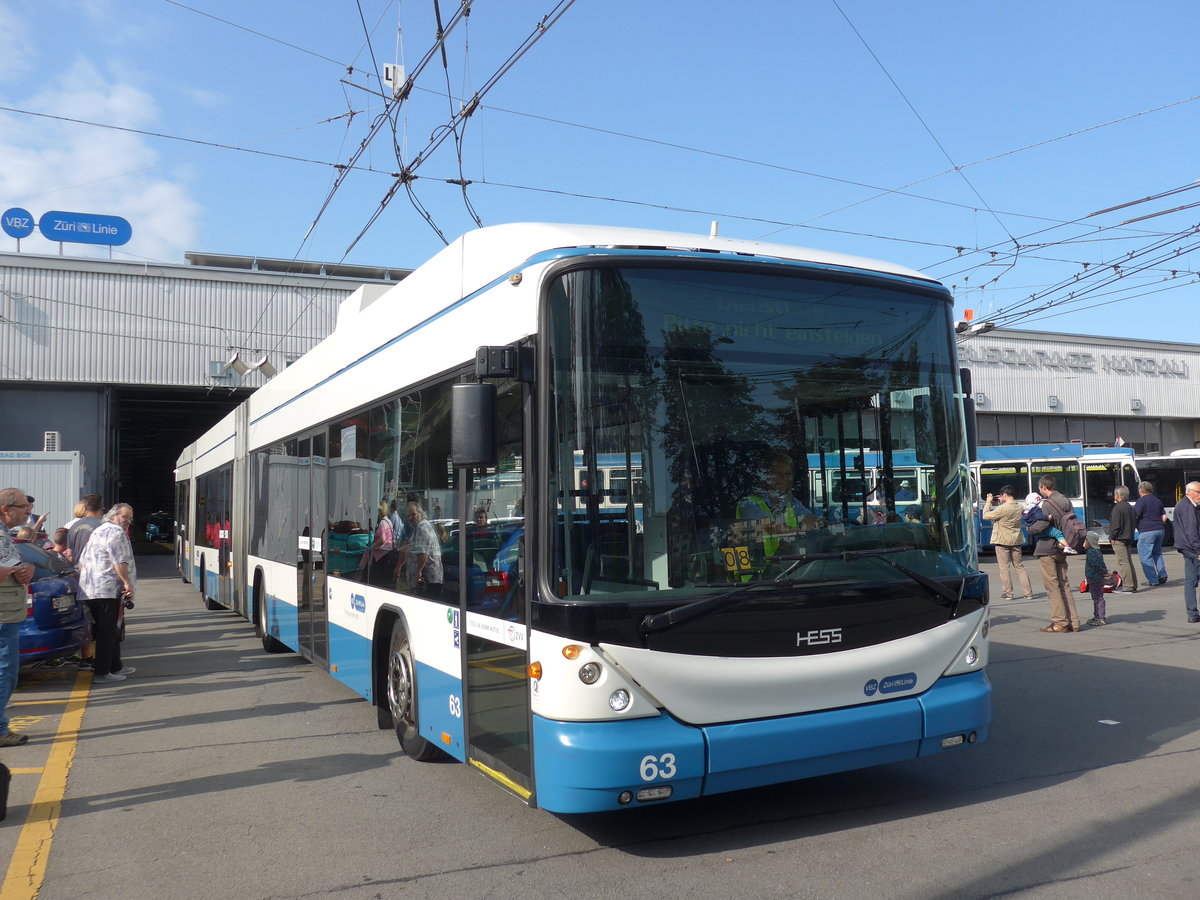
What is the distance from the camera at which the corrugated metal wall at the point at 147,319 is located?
26.9 metres

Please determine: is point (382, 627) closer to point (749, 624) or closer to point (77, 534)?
point (749, 624)

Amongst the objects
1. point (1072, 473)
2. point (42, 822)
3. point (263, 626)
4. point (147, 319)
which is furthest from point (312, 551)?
point (1072, 473)

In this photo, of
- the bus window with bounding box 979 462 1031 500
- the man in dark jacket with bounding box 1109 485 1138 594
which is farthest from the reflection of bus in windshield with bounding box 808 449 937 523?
the bus window with bounding box 979 462 1031 500

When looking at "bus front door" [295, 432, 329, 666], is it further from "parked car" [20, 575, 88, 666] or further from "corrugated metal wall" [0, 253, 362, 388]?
"corrugated metal wall" [0, 253, 362, 388]

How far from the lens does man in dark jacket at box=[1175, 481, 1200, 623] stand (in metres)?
11.7

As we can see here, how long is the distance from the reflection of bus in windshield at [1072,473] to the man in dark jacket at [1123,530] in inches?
401

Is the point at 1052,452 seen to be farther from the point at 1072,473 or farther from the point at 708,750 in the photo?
the point at 708,750

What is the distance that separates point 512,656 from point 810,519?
5.04 ft

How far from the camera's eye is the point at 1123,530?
15.5 m

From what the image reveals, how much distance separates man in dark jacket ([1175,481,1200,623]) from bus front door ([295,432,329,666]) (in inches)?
369

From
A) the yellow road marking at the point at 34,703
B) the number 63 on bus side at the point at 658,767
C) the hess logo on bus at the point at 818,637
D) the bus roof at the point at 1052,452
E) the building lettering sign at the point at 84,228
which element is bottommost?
the yellow road marking at the point at 34,703

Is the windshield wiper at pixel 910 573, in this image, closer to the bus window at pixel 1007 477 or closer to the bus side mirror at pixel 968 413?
the bus side mirror at pixel 968 413

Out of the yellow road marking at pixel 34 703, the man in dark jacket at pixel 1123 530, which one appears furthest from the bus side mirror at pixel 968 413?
the man in dark jacket at pixel 1123 530

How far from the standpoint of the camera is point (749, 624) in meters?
4.54
